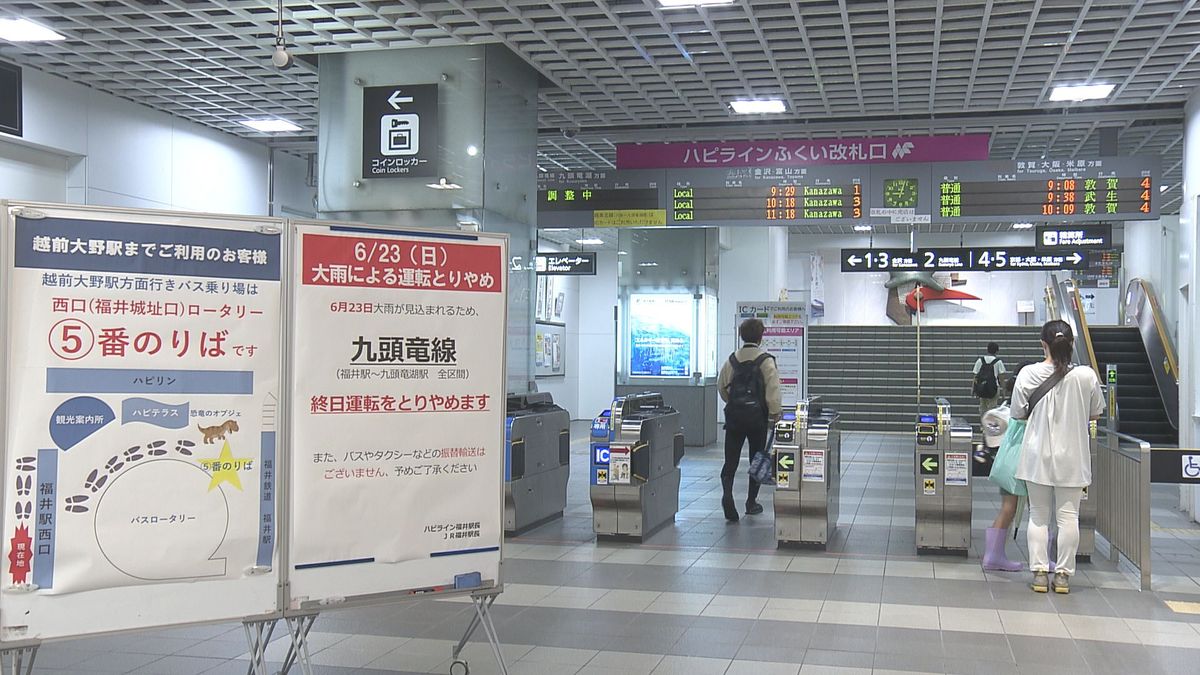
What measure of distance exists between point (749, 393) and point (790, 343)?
570 cm

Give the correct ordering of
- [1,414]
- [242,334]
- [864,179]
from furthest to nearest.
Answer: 1. [864,179]
2. [242,334]
3. [1,414]

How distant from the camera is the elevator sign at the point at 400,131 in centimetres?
840

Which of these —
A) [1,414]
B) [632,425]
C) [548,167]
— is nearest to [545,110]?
[548,167]

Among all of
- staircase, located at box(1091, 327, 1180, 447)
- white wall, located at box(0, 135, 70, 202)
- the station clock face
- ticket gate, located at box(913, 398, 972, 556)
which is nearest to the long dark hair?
ticket gate, located at box(913, 398, 972, 556)

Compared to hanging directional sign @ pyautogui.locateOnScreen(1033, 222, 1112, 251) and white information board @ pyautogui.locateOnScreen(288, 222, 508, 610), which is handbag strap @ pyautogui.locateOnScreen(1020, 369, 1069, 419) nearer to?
white information board @ pyautogui.locateOnScreen(288, 222, 508, 610)

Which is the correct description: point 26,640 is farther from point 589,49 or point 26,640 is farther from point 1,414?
point 589,49

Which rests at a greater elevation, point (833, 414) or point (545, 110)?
point (545, 110)

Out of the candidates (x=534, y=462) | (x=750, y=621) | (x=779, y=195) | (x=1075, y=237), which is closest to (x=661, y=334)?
(x=779, y=195)

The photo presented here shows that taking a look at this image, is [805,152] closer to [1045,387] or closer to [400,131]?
[400,131]

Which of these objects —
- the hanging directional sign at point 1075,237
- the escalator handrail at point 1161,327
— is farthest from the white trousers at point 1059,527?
the escalator handrail at point 1161,327

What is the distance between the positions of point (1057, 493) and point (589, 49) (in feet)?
15.3

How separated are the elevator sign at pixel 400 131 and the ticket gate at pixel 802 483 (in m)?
3.56

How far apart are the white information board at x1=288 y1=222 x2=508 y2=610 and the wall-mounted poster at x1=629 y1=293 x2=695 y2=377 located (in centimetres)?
1206

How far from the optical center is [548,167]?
12875 millimetres
